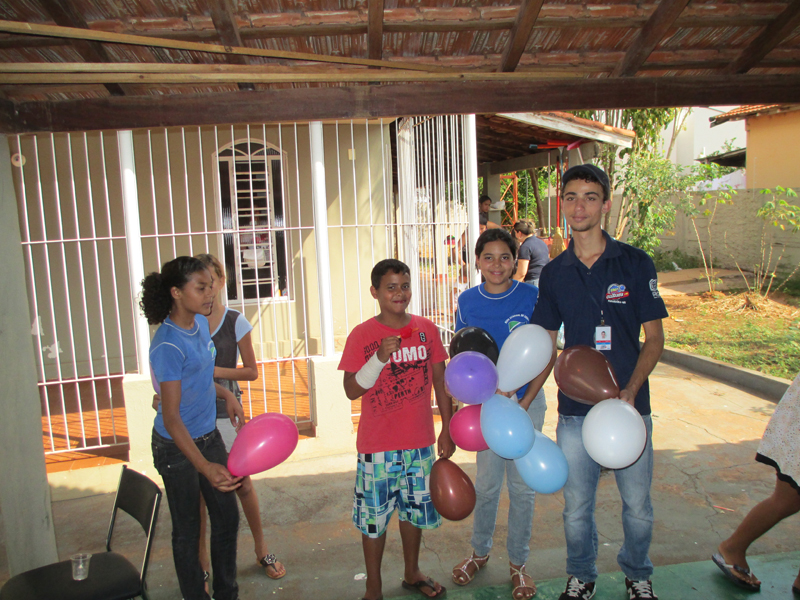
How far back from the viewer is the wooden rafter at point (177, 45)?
2145 mm

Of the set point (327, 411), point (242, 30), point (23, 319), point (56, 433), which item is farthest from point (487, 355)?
point (56, 433)

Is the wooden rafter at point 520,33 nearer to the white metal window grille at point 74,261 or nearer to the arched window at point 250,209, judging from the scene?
the arched window at point 250,209

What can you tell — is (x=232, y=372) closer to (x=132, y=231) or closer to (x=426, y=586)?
(x=426, y=586)

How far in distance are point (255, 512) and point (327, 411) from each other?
1674 millimetres

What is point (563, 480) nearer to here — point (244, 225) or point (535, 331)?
point (535, 331)

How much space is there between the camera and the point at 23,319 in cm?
267

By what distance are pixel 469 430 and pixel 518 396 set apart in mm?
429

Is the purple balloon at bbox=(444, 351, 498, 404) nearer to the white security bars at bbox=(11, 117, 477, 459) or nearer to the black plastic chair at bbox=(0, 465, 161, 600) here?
the black plastic chair at bbox=(0, 465, 161, 600)

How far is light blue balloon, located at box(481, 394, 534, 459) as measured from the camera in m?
2.21

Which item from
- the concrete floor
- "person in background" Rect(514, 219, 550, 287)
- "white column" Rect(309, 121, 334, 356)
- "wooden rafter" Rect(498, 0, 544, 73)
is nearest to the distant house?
"person in background" Rect(514, 219, 550, 287)

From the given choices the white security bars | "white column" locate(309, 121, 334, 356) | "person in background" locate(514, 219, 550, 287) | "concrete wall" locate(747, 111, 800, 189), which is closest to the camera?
"white column" locate(309, 121, 334, 356)

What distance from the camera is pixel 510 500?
8.72 feet

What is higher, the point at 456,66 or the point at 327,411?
the point at 456,66

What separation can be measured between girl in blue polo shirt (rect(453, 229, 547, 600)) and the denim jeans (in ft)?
3.61
